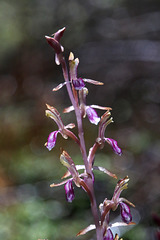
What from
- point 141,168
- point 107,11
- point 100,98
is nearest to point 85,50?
point 107,11

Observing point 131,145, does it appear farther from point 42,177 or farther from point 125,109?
point 42,177

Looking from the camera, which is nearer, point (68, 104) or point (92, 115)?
point (92, 115)

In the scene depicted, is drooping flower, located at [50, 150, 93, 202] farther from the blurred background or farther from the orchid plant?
the blurred background

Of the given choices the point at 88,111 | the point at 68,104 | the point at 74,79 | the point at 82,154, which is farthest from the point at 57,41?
the point at 68,104

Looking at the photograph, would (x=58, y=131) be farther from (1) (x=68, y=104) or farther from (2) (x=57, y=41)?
(1) (x=68, y=104)

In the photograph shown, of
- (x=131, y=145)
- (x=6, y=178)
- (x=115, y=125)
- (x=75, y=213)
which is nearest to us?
(x=75, y=213)

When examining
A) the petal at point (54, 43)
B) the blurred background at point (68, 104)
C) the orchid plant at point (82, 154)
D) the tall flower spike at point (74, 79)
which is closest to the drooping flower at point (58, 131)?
the orchid plant at point (82, 154)

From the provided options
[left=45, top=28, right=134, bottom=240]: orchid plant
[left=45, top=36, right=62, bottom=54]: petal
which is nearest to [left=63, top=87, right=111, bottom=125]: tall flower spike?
[left=45, top=28, right=134, bottom=240]: orchid plant

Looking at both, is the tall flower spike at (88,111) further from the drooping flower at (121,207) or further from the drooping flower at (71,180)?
the drooping flower at (121,207)
